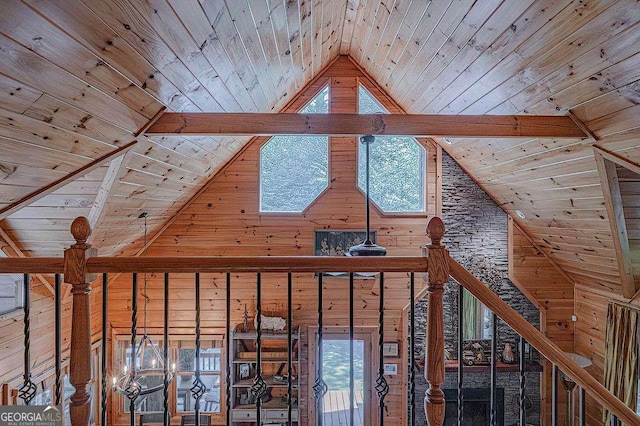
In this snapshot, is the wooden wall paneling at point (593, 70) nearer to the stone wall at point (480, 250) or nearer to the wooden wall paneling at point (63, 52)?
the wooden wall paneling at point (63, 52)

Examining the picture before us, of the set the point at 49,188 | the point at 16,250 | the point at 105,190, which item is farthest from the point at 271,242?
the point at 49,188

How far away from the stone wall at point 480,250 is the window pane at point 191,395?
272cm

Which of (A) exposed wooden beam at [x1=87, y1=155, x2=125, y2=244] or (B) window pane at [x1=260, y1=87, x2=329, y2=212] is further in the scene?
(B) window pane at [x1=260, y1=87, x2=329, y2=212]

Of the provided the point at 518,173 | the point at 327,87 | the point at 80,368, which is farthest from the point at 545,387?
the point at 80,368

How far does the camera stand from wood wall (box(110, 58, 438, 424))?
550 cm

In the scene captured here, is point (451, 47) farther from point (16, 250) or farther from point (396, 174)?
point (16, 250)

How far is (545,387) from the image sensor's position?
18.4ft

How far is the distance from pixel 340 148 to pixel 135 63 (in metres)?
3.69

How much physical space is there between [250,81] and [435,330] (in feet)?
8.08

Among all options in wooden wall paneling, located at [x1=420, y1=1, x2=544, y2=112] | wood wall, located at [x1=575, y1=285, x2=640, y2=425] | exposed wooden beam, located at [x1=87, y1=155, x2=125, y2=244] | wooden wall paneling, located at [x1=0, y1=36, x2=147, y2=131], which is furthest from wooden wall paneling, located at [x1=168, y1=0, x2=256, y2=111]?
wood wall, located at [x1=575, y1=285, x2=640, y2=425]

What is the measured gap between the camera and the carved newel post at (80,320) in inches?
58.2

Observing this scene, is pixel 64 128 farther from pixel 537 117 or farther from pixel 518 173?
pixel 518 173

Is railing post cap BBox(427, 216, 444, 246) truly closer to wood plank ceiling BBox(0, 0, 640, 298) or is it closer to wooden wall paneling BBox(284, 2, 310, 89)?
wood plank ceiling BBox(0, 0, 640, 298)

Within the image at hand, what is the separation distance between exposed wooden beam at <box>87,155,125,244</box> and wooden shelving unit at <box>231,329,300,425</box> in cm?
251
